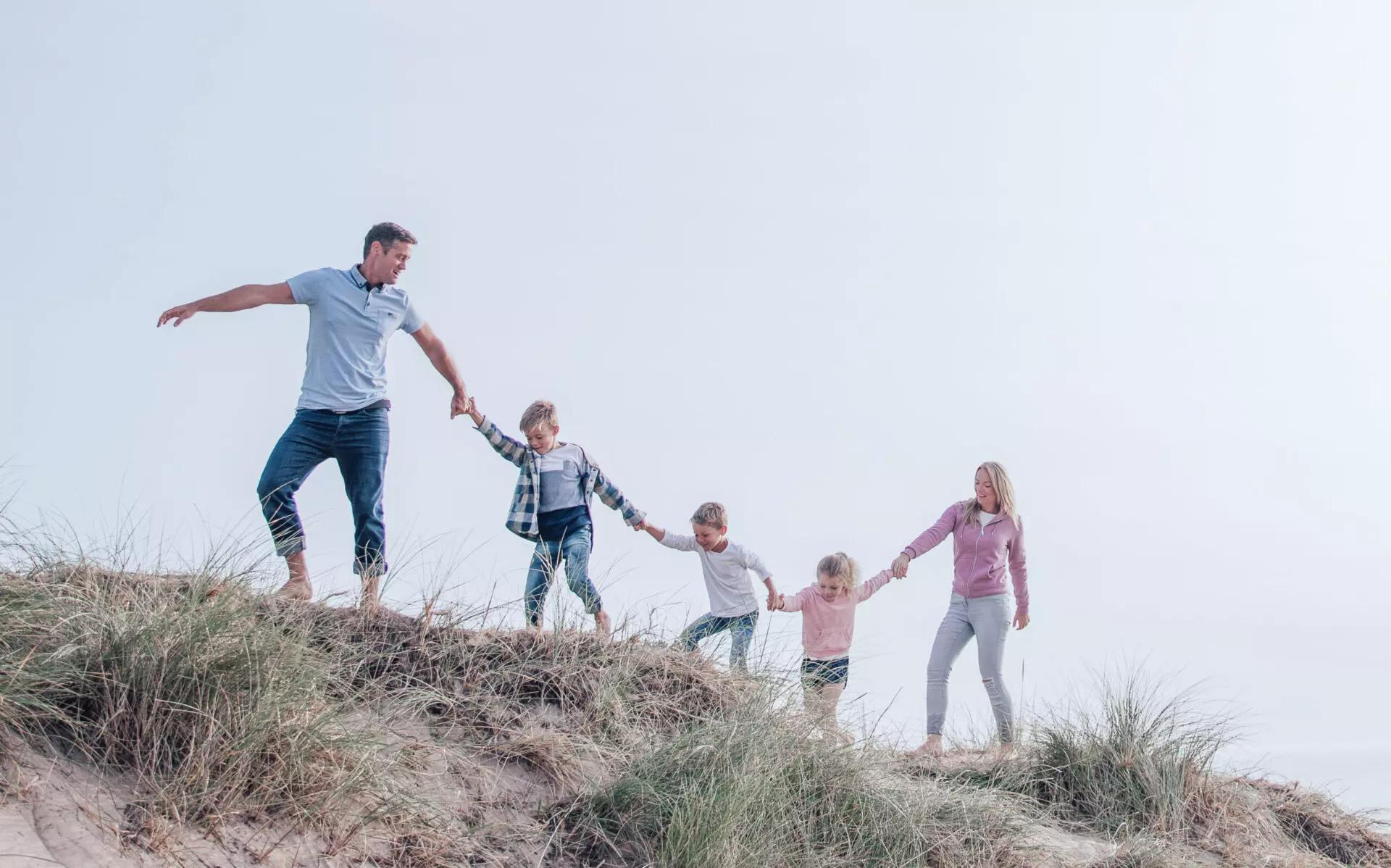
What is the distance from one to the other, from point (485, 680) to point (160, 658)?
2039 millimetres

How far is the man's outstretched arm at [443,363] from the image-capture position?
7.45m

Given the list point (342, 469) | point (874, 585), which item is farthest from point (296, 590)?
point (874, 585)

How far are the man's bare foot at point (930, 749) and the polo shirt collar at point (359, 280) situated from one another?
4.67m

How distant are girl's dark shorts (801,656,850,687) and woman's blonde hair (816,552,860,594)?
526 millimetres

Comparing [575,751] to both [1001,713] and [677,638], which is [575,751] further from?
[1001,713]

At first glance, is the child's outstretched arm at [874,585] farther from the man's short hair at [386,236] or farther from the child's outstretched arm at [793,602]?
the man's short hair at [386,236]

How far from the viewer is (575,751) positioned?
6078mm

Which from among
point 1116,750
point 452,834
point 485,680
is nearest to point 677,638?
point 485,680

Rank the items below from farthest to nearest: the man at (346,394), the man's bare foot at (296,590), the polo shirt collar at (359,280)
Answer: the polo shirt collar at (359,280), the man at (346,394), the man's bare foot at (296,590)

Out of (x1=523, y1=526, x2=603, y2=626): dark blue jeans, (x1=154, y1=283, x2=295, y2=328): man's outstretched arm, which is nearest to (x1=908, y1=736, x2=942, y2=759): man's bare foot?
(x1=523, y1=526, x2=603, y2=626): dark blue jeans

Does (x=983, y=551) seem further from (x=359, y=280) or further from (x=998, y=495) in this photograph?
(x=359, y=280)

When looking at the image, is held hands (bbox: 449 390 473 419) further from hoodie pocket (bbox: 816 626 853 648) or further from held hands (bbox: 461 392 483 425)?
hoodie pocket (bbox: 816 626 853 648)

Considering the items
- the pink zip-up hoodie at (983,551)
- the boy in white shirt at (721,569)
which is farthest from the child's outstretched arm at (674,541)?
the pink zip-up hoodie at (983,551)

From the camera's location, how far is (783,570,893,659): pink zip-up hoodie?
27.9 ft
